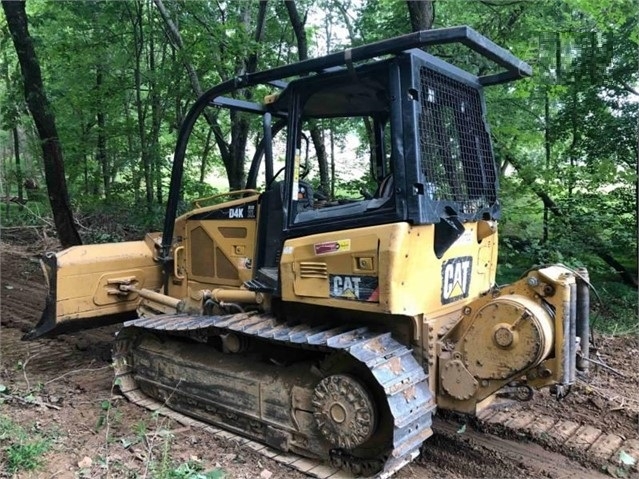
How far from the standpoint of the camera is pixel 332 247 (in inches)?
141

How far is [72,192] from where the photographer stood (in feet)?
48.1

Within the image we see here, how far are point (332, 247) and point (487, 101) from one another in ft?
22.4

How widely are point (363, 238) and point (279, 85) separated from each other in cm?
183

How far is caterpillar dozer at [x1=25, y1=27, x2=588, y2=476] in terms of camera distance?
3.32m

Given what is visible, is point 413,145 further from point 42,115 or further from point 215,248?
point 42,115

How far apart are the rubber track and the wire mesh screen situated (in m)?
1.00

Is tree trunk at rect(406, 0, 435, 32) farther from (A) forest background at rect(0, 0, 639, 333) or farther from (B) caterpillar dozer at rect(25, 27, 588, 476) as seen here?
(B) caterpillar dozer at rect(25, 27, 588, 476)

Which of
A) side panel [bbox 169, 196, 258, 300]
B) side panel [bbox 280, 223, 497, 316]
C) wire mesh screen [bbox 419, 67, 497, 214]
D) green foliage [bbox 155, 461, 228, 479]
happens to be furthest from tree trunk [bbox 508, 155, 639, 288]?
green foliage [bbox 155, 461, 228, 479]

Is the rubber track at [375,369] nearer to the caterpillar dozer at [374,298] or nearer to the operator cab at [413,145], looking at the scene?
the caterpillar dozer at [374,298]

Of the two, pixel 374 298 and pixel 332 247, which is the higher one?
pixel 332 247

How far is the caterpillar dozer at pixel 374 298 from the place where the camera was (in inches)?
131

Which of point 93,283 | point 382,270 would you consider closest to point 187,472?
point 382,270

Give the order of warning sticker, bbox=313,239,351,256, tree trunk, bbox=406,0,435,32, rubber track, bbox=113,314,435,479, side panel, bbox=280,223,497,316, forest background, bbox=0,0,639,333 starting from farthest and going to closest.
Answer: forest background, bbox=0,0,639,333 → tree trunk, bbox=406,0,435,32 → warning sticker, bbox=313,239,351,256 → side panel, bbox=280,223,497,316 → rubber track, bbox=113,314,435,479

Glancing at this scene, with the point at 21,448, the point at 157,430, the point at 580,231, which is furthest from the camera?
the point at 580,231
